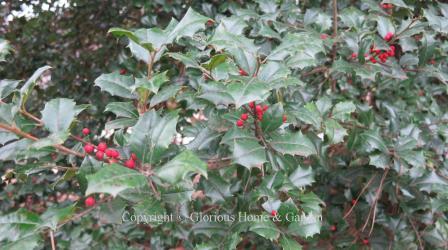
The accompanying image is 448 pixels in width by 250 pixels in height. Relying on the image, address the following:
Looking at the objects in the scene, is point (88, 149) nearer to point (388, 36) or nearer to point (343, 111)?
point (343, 111)

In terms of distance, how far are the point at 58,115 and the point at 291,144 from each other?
598 millimetres

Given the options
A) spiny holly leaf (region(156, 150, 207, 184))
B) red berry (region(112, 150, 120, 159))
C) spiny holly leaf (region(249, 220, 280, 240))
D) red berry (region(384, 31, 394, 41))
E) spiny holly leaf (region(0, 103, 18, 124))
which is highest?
spiny holly leaf (region(0, 103, 18, 124))

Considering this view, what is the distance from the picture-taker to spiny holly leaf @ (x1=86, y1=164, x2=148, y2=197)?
0.71 meters

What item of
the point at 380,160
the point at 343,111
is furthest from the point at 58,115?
the point at 380,160

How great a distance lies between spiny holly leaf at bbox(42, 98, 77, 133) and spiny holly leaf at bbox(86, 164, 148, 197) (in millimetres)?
283

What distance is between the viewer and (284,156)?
1266mm

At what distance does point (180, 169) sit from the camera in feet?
2.49

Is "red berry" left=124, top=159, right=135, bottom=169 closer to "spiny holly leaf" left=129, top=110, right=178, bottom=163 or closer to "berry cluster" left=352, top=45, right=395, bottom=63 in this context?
"spiny holly leaf" left=129, top=110, right=178, bottom=163

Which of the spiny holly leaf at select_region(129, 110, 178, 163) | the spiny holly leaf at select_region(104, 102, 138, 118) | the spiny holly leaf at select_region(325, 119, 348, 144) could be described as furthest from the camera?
the spiny holly leaf at select_region(325, 119, 348, 144)

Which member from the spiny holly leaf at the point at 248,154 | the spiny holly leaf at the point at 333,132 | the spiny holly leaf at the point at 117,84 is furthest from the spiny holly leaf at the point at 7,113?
the spiny holly leaf at the point at 333,132

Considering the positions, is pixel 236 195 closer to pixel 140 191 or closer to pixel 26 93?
pixel 140 191

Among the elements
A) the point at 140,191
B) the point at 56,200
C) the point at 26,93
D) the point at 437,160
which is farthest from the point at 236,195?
the point at 56,200

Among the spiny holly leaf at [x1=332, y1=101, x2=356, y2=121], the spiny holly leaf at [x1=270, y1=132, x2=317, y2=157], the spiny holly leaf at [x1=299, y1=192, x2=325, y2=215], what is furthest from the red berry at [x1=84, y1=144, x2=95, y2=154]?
the spiny holly leaf at [x1=332, y1=101, x2=356, y2=121]

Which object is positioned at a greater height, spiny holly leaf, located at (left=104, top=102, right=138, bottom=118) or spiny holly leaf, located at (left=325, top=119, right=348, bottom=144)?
spiny holly leaf, located at (left=104, top=102, right=138, bottom=118)
